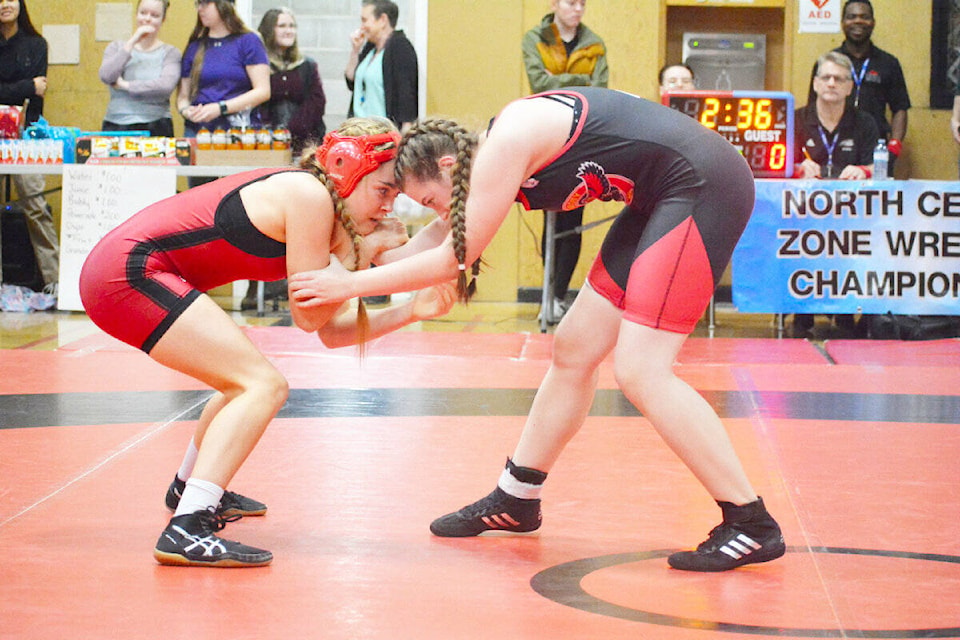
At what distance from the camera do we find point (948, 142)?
A: 31.0 feet

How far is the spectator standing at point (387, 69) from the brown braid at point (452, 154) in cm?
506

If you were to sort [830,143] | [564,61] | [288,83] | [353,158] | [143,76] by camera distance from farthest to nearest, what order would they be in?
[288,83]
[143,76]
[564,61]
[830,143]
[353,158]

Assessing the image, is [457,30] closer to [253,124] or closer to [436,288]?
[253,124]

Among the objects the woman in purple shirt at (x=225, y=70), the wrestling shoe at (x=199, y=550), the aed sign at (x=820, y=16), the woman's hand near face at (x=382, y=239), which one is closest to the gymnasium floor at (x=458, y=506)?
the wrestling shoe at (x=199, y=550)

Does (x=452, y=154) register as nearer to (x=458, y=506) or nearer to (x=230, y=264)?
(x=230, y=264)

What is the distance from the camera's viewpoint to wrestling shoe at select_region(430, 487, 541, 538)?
318 cm

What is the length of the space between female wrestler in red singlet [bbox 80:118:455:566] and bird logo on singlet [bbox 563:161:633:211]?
0.38m

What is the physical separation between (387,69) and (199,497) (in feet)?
18.0

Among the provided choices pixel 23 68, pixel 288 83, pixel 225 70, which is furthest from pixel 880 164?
pixel 23 68

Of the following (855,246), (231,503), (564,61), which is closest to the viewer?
(231,503)

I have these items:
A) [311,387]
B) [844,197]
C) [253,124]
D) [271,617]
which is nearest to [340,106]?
[253,124]

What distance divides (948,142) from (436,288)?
24.2ft

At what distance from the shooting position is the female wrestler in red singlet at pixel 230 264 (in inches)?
115

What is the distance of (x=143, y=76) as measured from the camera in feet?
26.7
